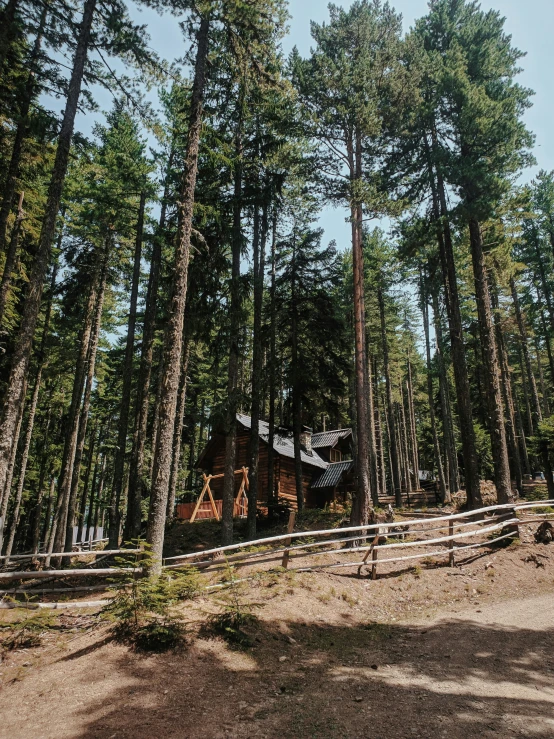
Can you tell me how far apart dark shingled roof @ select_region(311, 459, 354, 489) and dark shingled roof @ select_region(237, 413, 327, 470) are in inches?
22.8

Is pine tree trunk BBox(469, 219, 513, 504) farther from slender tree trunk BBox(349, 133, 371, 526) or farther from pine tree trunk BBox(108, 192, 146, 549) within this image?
pine tree trunk BBox(108, 192, 146, 549)

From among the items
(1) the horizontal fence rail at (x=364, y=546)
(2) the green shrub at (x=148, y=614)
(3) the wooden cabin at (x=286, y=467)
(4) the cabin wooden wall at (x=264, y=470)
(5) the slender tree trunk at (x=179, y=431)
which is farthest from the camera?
(3) the wooden cabin at (x=286, y=467)

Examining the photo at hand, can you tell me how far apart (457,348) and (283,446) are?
46.7 feet

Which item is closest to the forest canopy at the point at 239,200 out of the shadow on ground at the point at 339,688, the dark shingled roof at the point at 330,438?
the shadow on ground at the point at 339,688

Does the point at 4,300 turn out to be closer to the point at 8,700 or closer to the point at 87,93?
the point at 87,93

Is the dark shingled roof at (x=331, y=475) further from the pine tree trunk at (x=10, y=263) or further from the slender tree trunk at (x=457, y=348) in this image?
the pine tree trunk at (x=10, y=263)

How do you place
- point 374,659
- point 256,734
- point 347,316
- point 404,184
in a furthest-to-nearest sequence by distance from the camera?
1. point 347,316
2. point 404,184
3. point 374,659
4. point 256,734

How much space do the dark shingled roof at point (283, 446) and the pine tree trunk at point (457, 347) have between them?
38.9 ft

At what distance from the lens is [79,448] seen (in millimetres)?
18484

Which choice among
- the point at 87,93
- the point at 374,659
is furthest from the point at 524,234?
the point at 374,659

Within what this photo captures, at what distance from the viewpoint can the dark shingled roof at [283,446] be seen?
83.4 feet

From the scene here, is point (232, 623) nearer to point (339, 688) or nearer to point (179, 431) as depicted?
point (339, 688)

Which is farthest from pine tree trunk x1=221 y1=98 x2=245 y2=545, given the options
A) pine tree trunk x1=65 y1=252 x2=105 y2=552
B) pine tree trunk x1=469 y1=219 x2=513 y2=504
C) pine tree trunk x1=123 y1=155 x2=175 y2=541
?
pine tree trunk x1=469 y1=219 x2=513 y2=504

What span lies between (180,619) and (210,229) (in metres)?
13.4
